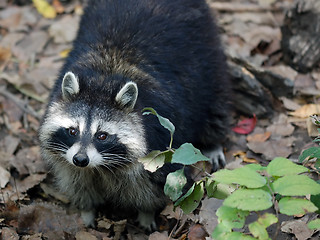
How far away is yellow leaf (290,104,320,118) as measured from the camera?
6.25 metres

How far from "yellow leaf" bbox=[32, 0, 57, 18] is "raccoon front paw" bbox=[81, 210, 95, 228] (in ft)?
14.5

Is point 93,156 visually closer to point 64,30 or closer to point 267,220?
point 267,220

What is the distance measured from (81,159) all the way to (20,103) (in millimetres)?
3160

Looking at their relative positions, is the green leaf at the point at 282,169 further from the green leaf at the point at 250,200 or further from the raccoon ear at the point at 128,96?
the raccoon ear at the point at 128,96

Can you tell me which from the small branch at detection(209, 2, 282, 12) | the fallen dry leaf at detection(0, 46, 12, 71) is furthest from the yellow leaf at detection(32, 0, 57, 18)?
the small branch at detection(209, 2, 282, 12)

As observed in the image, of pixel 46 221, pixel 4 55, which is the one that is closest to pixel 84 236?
pixel 46 221

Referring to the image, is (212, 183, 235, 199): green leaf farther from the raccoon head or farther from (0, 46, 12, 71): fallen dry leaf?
(0, 46, 12, 71): fallen dry leaf

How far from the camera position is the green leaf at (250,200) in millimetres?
3062

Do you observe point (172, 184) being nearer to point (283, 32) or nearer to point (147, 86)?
point (147, 86)

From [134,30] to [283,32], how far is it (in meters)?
2.59

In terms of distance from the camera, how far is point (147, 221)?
534cm

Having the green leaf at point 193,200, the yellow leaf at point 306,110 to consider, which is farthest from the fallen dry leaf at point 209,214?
the yellow leaf at point 306,110

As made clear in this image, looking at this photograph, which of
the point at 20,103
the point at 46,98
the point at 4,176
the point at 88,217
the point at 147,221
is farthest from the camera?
the point at 46,98

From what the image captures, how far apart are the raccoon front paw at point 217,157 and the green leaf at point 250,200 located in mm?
2826
